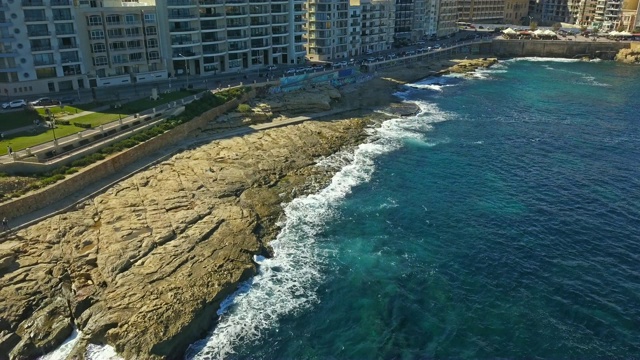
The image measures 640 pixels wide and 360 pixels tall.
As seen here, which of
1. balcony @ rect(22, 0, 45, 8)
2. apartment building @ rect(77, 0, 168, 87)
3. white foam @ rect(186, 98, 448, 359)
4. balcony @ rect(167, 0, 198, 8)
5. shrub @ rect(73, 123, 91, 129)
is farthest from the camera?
balcony @ rect(167, 0, 198, 8)

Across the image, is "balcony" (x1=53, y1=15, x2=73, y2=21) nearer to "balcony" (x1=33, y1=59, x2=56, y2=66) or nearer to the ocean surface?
"balcony" (x1=33, y1=59, x2=56, y2=66)

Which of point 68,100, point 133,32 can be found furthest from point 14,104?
point 133,32

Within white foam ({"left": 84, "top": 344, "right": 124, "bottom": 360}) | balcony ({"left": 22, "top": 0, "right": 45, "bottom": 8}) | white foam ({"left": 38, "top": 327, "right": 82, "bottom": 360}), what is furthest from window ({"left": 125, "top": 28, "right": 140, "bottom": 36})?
white foam ({"left": 84, "top": 344, "right": 124, "bottom": 360})

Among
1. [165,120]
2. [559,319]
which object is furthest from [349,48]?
[559,319]

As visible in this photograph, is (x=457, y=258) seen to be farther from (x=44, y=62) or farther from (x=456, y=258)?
(x=44, y=62)

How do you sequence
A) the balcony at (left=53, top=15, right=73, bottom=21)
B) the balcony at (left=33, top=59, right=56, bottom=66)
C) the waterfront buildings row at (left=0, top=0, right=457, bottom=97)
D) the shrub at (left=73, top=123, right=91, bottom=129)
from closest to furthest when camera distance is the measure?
1. the shrub at (left=73, top=123, right=91, bottom=129)
2. the waterfront buildings row at (left=0, top=0, right=457, bottom=97)
3. the balcony at (left=53, top=15, right=73, bottom=21)
4. the balcony at (left=33, top=59, right=56, bottom=66)

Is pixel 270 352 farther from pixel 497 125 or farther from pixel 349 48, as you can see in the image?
pixel 349 48
